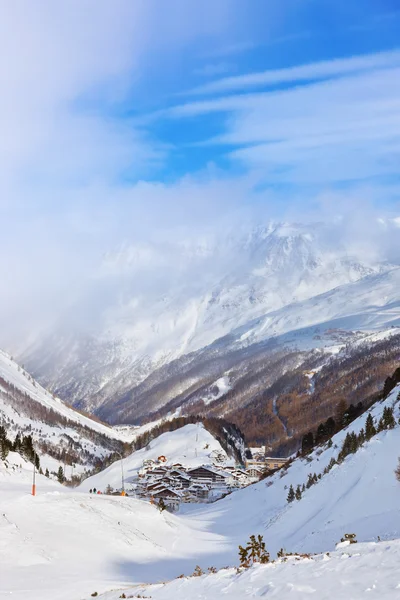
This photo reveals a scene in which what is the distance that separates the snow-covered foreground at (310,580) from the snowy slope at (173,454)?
11868 cm

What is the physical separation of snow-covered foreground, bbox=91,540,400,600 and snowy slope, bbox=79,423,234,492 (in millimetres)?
118684

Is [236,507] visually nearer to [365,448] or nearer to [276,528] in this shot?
[276,528]

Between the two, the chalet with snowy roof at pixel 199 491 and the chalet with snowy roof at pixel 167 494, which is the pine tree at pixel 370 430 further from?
the chalet with snowy roof at pixel 199 491

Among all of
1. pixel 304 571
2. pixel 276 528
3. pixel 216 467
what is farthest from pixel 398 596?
pixel 216 467

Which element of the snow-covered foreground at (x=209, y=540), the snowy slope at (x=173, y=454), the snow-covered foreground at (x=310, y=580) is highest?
the snowy slope at (x=173, y=454)

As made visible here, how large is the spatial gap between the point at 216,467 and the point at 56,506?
A: 9441 centimetres

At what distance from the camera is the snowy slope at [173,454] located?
154125 mm

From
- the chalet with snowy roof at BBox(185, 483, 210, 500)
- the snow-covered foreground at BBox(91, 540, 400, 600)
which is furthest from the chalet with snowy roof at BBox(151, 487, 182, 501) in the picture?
the snow-covered foreground at BBox(91, 540, 400, 600)

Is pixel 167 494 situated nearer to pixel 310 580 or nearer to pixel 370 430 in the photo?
pixel 370 430

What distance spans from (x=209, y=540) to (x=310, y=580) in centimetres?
4716

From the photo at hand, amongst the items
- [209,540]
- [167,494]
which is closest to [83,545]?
[209,540]

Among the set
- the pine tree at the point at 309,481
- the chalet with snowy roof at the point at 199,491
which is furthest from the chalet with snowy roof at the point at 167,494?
the pine tree at the point at 309,481

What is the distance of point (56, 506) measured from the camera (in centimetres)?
5719

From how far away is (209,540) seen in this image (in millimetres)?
67812
